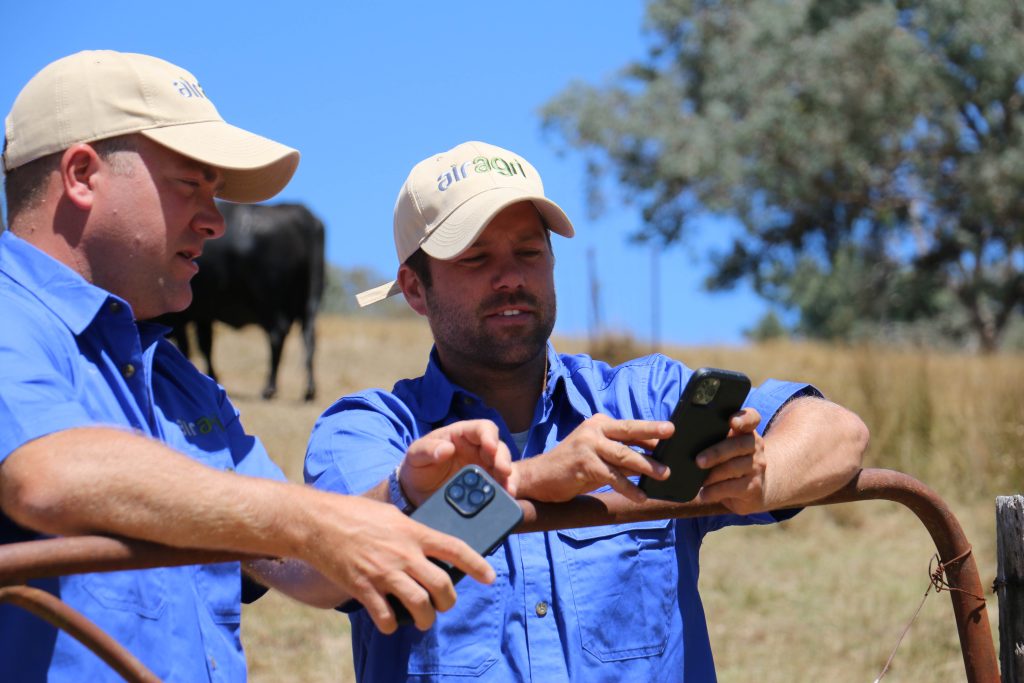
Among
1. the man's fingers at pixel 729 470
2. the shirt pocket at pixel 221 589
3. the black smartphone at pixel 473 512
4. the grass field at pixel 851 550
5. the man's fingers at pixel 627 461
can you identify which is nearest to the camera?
the black smartphone at pixel 473 512

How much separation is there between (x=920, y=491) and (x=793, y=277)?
24209 millimetres

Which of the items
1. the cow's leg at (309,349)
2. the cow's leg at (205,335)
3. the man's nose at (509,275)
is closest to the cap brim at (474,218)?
the man's nose at (509,275)

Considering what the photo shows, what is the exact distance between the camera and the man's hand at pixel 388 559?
4.91 feet

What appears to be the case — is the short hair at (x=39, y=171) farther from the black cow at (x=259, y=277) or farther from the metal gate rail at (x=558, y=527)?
the black cow at (x=259, y=277)

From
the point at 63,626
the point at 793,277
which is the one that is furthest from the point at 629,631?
the point at 793,277

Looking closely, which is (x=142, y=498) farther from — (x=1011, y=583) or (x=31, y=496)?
(x=1011, y=583)

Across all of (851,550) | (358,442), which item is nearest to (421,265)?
(358,442)

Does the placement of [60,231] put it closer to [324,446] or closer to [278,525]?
[324,446]

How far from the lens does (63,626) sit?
1.51 metres

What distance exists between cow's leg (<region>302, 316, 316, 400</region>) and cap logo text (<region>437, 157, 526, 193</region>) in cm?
909

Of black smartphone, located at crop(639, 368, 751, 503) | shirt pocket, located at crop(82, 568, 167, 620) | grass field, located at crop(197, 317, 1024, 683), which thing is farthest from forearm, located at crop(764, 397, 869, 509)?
grass field, located at crop(197, 317, 1024, 683)

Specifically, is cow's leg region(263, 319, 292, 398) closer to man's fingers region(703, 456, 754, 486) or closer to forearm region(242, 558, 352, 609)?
forearm region(242, 558, 352, 609)

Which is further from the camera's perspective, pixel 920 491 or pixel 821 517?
pixel 821 517

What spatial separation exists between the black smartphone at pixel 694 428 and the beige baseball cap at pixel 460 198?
2.73 ft
